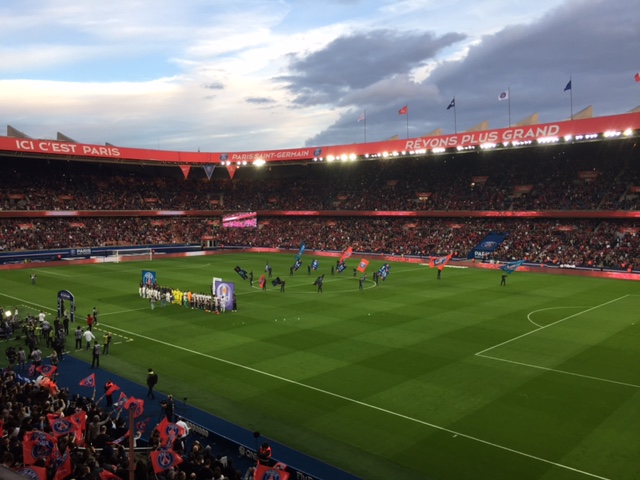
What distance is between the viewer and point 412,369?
22.4 m

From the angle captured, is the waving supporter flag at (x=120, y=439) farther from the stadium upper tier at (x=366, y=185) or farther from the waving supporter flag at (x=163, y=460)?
the stadium upper tier at (x=366, y=185)

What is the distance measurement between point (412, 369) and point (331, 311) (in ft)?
40.1

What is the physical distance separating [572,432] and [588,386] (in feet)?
15.7

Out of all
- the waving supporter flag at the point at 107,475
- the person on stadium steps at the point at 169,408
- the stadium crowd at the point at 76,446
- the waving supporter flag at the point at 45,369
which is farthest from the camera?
the waving supporter flag at the point at 45,369

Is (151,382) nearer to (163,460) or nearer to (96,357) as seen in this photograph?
(96,357)

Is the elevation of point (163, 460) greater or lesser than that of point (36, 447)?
lesser

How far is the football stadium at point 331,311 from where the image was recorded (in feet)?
49.4

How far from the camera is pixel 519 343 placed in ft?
87.0

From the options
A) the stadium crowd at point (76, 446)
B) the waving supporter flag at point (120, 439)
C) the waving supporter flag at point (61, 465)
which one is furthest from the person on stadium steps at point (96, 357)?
the waving supporter flag at point (61, 465)

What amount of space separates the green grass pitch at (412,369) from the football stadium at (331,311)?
126mm

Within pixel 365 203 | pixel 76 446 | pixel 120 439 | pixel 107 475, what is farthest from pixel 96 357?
pixel 365 203

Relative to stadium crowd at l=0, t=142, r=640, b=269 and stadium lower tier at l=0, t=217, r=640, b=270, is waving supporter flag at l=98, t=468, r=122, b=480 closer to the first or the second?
stadium lower tier at l=0, t=217, r=640, b=270

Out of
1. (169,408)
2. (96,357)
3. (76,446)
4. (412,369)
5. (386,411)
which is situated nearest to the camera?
(76,446)

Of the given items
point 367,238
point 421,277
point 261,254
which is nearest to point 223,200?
point 261,254
